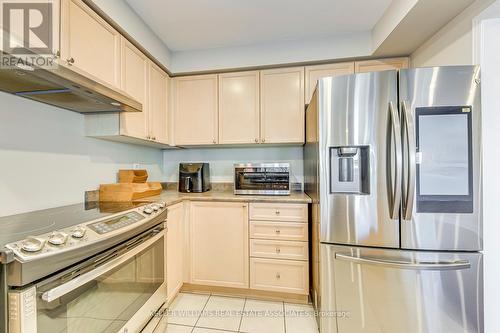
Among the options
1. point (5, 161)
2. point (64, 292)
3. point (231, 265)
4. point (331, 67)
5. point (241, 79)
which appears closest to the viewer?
point (64, 292)

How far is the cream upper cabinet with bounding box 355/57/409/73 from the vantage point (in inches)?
81.9

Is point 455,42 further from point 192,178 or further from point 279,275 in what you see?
point 192,178

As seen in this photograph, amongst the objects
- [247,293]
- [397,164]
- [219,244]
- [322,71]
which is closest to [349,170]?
[397,164]

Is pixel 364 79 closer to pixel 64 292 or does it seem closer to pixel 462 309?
pixel 462 309

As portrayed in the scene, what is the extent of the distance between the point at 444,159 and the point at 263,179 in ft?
4.54

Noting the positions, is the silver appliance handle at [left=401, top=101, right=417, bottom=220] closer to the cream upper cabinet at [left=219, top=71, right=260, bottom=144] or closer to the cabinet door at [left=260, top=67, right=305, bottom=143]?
the cabinet door at [left=260, top=67, right=305, bottom=143]

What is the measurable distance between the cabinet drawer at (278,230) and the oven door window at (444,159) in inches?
35.0

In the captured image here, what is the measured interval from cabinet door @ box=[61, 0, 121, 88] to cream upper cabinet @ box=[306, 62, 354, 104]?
1692 millimetres

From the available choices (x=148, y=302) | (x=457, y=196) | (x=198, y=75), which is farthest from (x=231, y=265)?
(x=198, y=75)

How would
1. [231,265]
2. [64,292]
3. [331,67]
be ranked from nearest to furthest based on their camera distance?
[64,292], [231,265], [331,67]

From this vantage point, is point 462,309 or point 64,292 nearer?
point 64,292

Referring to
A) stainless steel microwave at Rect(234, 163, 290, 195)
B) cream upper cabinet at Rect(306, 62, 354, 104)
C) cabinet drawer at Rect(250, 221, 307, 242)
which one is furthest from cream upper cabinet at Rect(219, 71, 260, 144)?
cabinet drawer at Rect(250, 221, 307, 242)

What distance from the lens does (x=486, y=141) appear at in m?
1.26

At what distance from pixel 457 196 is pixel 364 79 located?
2.92ft
